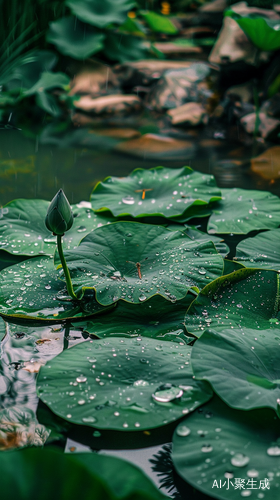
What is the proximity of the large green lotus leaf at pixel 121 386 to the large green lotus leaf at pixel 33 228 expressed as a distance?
514mm

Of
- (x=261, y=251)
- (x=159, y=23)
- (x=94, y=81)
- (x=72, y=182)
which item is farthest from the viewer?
(x=159, y=23)

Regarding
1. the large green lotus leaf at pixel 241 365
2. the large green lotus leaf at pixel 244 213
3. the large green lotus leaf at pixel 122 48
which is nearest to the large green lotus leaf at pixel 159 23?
the large green lotus leaf at pixel 122 48

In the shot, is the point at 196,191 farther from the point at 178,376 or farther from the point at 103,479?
the point at 103,479

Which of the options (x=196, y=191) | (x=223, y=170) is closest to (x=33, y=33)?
(x=223, y=170)

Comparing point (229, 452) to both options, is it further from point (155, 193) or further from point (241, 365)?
point (155, 193)

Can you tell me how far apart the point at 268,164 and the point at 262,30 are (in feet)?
2.75

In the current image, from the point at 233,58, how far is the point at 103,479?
116 inches

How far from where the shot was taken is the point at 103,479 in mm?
563

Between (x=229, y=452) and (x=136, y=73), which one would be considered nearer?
(x=229, y=452)

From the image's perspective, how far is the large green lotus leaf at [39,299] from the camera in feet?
3.52

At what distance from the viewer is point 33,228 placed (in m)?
1.43

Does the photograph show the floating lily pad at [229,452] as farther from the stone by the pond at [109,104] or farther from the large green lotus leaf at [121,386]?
the stone by the pond at [109,104]

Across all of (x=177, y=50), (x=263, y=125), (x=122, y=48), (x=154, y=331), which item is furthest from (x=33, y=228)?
(x=177, y=50)

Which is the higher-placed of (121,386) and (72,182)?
(121,386)
